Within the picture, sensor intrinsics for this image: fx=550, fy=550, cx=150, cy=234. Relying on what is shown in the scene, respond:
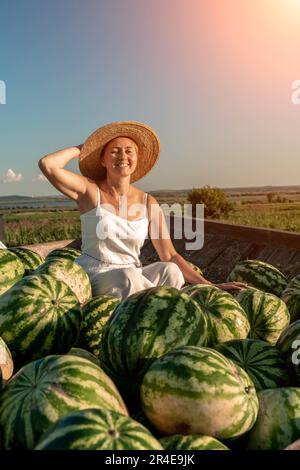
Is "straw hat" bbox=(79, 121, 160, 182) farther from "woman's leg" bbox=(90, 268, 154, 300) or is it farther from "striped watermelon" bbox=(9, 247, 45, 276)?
"woman's leg" bbox=(90, 268, 154, 300)

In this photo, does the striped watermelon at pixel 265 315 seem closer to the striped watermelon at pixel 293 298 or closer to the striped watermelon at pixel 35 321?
the striped watermelon at pixel 293 298

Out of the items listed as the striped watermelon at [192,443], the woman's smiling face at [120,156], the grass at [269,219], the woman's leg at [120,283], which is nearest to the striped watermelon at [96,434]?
the striped watermelon at [192,443]

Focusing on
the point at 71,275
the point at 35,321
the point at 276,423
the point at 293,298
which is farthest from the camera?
the point at 293,298

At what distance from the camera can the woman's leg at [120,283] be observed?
4.54 m

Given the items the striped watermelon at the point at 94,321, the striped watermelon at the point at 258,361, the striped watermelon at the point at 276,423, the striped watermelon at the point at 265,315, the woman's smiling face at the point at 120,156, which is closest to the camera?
the striped watermelon at the point at 276,423

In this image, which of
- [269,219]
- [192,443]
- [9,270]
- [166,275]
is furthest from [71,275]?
[269,219]

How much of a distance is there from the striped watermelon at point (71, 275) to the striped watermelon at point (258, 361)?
1375 mm

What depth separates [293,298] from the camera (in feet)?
15.6

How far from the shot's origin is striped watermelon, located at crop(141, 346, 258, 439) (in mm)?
2191

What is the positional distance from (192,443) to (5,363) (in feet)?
3.48

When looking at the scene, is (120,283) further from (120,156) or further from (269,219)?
(269,219)

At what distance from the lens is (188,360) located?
232cm

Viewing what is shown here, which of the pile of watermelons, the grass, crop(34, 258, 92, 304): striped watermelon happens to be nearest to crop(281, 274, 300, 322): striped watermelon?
the pile of watermelons
